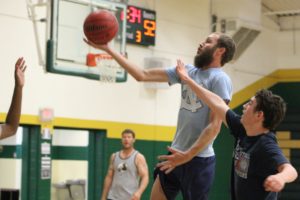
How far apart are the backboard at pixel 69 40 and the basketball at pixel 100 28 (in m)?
3.86

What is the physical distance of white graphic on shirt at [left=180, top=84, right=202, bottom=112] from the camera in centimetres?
489

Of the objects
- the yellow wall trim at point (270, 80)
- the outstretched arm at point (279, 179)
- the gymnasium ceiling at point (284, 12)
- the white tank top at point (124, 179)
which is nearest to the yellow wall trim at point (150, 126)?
the yellow wall trim at point (270, 80)

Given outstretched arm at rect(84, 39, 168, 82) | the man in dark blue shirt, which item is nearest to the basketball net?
outstretched arm at rect(84, 39, 168, 82)

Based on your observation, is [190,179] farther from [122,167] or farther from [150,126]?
[150,126]

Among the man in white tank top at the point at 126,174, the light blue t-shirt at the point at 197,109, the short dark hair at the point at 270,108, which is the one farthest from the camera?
the man in white tank top at the point at 126,174

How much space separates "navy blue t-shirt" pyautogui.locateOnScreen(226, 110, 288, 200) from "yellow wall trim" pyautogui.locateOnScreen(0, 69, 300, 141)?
603 cm

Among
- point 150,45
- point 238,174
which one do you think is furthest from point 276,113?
point 150,45

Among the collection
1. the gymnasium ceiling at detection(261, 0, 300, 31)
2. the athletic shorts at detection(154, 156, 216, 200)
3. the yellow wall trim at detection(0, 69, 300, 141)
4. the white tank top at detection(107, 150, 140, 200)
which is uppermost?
the gymnasium ceiling at detection(261, 0, 300, 31)

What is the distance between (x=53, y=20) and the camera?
9.15 meters

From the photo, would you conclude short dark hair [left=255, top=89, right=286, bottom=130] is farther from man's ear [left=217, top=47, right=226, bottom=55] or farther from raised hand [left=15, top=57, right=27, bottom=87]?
raised hand [left=15, top=57, right=27, bottom=87]

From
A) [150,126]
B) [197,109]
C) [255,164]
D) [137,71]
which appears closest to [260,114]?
[255,164]

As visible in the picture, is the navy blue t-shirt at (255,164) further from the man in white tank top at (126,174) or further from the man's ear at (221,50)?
the man in white tank top at (126,174)

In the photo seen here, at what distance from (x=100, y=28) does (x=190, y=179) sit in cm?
134

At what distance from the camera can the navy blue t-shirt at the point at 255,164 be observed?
420 centimetres
